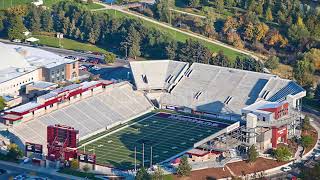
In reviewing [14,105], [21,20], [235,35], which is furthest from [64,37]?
[14,105]

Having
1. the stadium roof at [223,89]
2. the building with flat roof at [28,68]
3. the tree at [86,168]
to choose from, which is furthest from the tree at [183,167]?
the building with flat roof at [28,68]

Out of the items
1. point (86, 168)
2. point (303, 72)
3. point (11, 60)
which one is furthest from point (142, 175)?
point (303, 72)

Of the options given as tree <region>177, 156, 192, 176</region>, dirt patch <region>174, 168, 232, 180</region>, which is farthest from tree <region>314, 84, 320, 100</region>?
tree <region>177, 156, 192, 176</region>

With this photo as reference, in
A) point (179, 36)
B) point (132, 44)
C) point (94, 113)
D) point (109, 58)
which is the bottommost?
point (94, 113)

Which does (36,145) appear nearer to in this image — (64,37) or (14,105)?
(14,105)

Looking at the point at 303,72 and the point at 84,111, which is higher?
the point at 303,72

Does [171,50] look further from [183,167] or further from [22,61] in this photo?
[183,167]

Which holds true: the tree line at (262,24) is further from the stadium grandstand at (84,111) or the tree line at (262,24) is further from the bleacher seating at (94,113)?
the stadium grandstand at (84,111)
